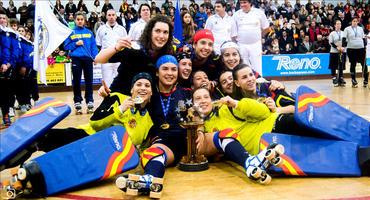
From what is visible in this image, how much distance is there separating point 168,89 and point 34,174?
1585mm

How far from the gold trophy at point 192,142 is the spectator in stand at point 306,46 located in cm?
1250

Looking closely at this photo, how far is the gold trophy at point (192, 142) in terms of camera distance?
3.88m

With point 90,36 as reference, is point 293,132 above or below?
below

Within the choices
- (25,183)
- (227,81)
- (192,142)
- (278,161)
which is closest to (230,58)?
(227,81)

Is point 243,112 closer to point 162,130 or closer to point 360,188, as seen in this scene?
point 162,130

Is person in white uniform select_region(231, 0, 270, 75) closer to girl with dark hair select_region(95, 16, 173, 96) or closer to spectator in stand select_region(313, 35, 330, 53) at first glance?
girl with dark hair select_region(95, 16, 173, 96)

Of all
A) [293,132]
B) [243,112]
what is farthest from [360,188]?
[243,112]

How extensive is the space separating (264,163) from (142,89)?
1.30m

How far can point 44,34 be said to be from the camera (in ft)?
23.0

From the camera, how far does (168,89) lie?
4.33 meters

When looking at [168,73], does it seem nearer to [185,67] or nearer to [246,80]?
[185,67]

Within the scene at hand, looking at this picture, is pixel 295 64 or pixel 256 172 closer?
pixel 256 172

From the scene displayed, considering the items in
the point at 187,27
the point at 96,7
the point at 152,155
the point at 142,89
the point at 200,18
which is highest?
the point at 96,7

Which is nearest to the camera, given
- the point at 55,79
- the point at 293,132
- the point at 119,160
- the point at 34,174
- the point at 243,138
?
the point at 34,174
